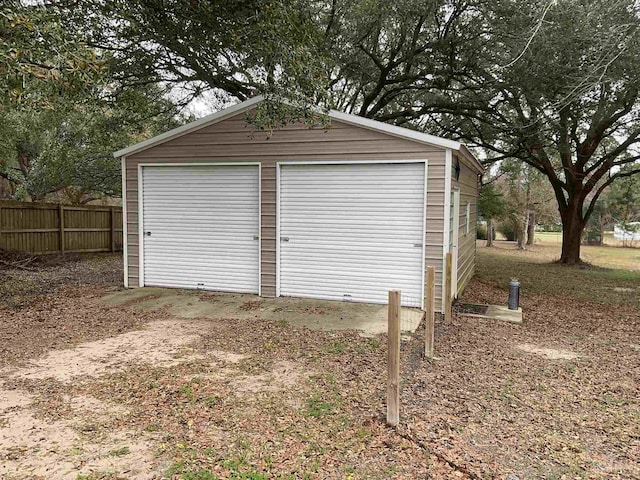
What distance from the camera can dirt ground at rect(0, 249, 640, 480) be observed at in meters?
2.58

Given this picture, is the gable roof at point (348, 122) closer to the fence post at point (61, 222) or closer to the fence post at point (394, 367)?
the fence post at point (394, 367)

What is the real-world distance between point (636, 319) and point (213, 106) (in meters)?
9.89

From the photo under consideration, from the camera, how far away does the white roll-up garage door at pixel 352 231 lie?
639 cm

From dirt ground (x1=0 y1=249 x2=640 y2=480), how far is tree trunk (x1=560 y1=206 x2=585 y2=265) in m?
8.91

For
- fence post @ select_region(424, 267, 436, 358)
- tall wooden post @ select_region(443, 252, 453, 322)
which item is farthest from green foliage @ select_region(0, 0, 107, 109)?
tall wooden post @ select_region(443, 252, 453, 322)

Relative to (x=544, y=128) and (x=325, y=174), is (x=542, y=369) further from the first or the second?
(x=544, y=128)

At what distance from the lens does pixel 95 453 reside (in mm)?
2629

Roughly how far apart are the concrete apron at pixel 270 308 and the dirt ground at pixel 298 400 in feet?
0.82

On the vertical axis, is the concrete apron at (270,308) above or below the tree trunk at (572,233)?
below

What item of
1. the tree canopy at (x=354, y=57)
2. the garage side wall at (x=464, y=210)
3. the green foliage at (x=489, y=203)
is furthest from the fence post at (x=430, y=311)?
the green foliage at (x=489, y=203)

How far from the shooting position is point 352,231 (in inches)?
264

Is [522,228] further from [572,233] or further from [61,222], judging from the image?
[61,222]

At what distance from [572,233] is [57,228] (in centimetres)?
1480

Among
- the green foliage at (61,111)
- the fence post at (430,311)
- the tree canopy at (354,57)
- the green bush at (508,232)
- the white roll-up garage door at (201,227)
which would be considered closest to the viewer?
the green foliage at (61,111)
